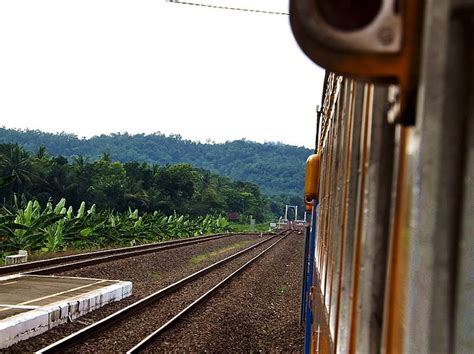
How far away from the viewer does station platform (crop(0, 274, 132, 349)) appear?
8.24m

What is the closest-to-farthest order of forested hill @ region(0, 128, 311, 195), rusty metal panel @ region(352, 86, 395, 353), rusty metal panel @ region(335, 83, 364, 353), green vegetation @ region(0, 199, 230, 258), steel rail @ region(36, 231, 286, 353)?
1. rusty metal panel @ region(352, 86, 395, 353)
2. rusty metal panel @ region(335, 83, 364, 353)
3. steel rail @ region(36, 231, 286, 353)
4. green vegetation @ region(0, 199, 230, 258)
5. forested hill @ region(0, 128, 311, 195)

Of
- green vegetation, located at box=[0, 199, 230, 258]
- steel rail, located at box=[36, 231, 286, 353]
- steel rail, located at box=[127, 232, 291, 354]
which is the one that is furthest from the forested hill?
steel rail, located at box=[36, 231, 286, 353]

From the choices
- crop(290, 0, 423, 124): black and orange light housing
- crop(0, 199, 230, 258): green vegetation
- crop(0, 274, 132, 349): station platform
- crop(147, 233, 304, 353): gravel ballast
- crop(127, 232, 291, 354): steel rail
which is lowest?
crop(147, 233, 304, 353): gravel ballast

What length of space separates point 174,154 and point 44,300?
7175 inches

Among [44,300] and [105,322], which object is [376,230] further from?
[44,300]

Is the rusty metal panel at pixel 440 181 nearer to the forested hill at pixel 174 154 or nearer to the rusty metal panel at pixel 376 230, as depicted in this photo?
the rusty metal panel at pixel 376 230

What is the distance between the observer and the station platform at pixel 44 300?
8.24 meters

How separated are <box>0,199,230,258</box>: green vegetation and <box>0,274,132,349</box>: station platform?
5.07 m

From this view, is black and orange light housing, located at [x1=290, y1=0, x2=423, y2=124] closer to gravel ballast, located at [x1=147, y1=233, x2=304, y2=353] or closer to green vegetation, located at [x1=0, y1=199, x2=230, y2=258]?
gravel ballast, located at [x1=147, y1=233, x2=304, y2=353]

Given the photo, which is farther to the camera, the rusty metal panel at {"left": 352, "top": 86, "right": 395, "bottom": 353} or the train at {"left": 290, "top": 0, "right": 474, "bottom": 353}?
the rusty metal panel at {"left": 352, "top": 86, "right": 395, "bottom": 353}

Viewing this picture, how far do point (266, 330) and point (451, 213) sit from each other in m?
10.2

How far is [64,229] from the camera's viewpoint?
22594mm

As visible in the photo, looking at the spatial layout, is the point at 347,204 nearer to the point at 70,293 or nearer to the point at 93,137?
the point at 70,293

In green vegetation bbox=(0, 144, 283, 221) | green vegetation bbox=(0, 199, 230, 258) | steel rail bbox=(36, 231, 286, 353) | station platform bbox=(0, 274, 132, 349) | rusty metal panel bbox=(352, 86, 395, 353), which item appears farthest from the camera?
green vegetation bbox=(0, 144, 283, 221)
